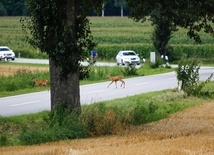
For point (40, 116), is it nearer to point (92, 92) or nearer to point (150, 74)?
point (92, 92)

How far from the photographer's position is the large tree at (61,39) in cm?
1964

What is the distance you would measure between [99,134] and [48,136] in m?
1.86

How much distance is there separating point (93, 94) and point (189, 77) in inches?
178

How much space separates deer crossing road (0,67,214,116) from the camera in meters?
26.7

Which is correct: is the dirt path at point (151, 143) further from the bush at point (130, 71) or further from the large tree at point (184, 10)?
the bush at point (130, 71)

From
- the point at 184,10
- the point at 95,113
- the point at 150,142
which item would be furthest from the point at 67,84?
the point at 150,142

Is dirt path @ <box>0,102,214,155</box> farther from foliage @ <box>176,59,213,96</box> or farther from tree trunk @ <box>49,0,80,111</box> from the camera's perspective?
foliage @ <box>176,59,213,96</box>

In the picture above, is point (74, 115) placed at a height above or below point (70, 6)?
below

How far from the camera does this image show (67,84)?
2011cm

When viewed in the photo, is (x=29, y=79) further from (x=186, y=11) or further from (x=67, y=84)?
(x=186, y=11)

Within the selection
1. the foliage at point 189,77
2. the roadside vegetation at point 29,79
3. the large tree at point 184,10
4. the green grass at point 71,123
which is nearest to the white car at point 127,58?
the roadside vegetation at point 29,79

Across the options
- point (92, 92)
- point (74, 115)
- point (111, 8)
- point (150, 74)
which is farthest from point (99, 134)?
point (111, 8)

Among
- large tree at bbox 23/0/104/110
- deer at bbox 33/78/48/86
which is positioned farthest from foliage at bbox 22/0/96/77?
deer at bbox 33/78/48/86

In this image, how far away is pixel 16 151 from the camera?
46.2 ft
